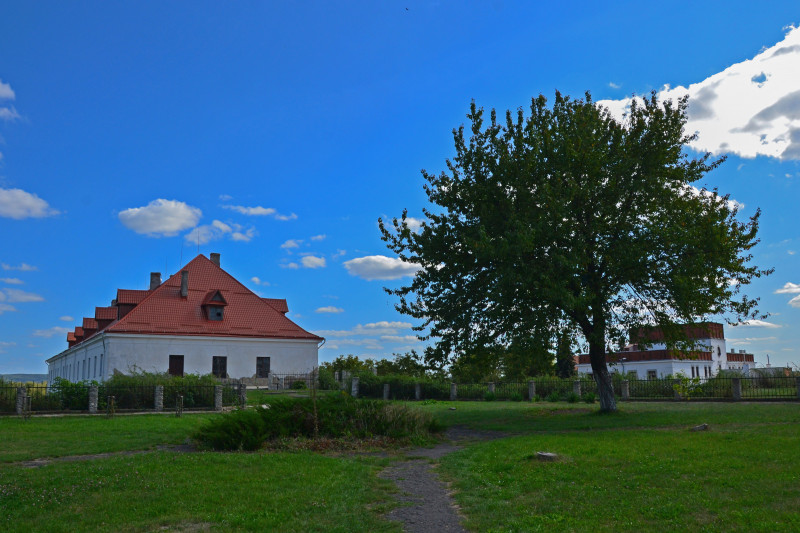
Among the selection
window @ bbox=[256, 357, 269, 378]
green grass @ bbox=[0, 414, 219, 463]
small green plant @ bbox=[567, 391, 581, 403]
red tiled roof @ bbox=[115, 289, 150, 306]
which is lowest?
small green plant @ bbox=[567, 391, 581, 403]

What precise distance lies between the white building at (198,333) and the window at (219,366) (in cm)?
5

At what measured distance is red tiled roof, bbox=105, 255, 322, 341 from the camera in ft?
141

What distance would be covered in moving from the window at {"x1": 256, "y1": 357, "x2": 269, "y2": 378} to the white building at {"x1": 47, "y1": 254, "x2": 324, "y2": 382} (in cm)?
7

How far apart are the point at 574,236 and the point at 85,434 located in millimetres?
16777

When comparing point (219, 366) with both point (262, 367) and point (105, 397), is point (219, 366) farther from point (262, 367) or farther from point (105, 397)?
point (105, 397)

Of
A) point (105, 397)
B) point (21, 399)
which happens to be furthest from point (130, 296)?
Result: point (21, 399)

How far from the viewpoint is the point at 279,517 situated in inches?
313

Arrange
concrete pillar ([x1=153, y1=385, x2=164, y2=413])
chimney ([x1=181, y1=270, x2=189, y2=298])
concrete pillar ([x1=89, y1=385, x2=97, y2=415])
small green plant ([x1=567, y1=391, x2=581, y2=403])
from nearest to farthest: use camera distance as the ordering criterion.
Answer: concrete pillar ([x1=89, y1=385, x2=97, y2=415]), concrete pillar ([x1=153, y1=385, x2=164, y2=413]), small green plant ([x1=567, y1=391, x2=581, y2=403]), chimney ([x1=181, y1=270, x2=189, y2=298])

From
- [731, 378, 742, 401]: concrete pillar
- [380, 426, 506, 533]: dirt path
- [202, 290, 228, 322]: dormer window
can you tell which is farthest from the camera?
[202, 290, 228, 322]: dormer window

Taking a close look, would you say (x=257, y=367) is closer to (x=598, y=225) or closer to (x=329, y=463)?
(x=598, y=225)

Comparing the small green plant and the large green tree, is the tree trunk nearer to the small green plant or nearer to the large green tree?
the large green tree

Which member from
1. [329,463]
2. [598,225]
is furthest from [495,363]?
[329,463]

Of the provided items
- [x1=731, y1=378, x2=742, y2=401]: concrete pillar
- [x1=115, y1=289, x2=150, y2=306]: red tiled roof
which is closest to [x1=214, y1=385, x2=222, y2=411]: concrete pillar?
[x1=115, y1=289, x2=150, y2=306]: red tiled roof

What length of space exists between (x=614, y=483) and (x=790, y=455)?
3.91 meters
